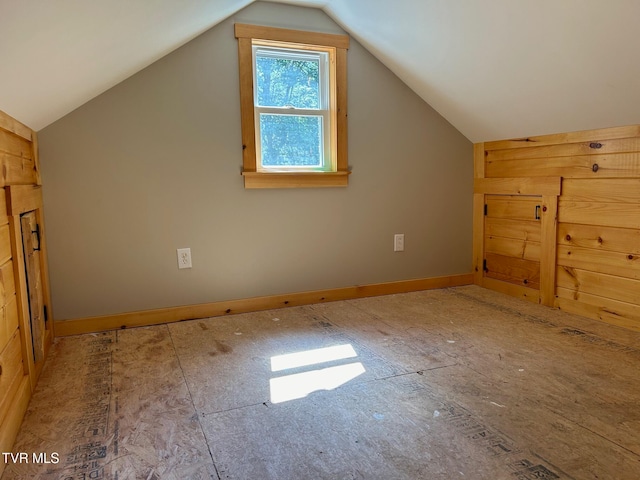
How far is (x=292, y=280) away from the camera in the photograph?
3027 millimetres

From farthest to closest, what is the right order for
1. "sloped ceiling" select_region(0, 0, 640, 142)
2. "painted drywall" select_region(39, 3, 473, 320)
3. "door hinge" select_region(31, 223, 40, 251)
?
"painted drywall" select_region(39, 3, 473, 320), "door hinge" select_region(31, 223, 40, 251), "sloped ceiling" select_region(0, 0, 640, 142)

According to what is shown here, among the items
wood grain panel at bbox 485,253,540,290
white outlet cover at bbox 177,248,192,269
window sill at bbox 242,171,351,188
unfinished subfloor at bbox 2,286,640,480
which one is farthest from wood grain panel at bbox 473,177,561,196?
white outlet cover at bbox 177,248,192,269

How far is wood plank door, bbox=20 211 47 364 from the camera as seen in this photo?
1.96 meters

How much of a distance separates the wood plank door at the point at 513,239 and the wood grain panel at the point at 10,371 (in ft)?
9.49

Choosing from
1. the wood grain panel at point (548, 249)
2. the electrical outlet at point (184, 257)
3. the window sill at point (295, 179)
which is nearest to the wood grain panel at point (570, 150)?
the wood grain panel at point (548, 249)

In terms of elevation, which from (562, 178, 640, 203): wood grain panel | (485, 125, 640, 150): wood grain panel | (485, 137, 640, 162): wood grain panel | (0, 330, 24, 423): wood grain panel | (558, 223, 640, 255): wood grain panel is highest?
(485, 125, 640, 150): wood grain panel

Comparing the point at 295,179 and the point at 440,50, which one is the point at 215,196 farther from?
the point at 440,50

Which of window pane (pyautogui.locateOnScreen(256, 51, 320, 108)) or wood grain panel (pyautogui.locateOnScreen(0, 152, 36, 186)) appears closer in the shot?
wood grain panel (pyautogui.locateOnScreen(0, 152, 36, 186))

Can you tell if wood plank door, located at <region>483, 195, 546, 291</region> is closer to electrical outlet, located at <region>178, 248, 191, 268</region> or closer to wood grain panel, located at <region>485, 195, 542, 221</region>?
wood grain panel, located at <region>485, 195, 542, 221</region>

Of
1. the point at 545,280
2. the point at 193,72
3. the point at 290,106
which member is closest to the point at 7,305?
the point at 193,72

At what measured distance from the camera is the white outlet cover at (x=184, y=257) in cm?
273

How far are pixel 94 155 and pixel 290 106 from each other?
123 centimetres

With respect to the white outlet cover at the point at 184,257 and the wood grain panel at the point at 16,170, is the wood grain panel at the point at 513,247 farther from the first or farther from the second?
the wood grain panel at the point at 16,170

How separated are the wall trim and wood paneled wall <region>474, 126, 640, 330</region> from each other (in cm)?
74
